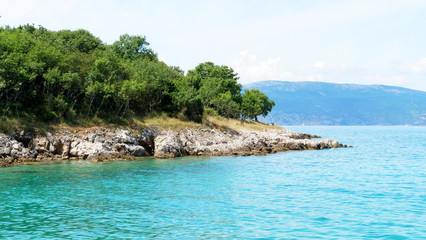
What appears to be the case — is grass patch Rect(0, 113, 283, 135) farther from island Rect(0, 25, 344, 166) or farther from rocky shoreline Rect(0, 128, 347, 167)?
rocky shoreline Rect(0, 128, 347, 167)

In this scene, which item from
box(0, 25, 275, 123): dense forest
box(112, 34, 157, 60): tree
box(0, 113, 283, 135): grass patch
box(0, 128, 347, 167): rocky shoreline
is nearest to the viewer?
box(0, 128, 347, 167): rocky shoreline

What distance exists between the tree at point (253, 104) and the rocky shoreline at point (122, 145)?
47.8 m

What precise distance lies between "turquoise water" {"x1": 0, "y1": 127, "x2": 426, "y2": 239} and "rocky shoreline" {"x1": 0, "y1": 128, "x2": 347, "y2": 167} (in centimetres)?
709

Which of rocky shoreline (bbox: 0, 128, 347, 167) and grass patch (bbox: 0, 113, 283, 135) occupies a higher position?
grass patch (bbox: 0, 113, 283, 135)

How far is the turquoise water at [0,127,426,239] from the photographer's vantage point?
1823 cm

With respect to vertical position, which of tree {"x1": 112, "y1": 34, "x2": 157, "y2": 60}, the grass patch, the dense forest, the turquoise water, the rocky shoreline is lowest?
the turquoise water

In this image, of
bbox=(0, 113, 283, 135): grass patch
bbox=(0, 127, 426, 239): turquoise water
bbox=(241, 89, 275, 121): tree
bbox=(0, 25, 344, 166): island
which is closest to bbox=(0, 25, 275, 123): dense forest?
bbox=(0, 25, 344, 166): island

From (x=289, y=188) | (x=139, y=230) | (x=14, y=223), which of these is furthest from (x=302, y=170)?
(x=14, y=223)

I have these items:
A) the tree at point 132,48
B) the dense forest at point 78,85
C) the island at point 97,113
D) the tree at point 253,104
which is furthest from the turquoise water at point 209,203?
the tree at point 253,104

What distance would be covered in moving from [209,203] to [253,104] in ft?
339

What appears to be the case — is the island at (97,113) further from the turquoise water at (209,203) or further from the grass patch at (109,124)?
the turquoise water at (209,203)

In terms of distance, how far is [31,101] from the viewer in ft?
181

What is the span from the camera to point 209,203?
81.5 feet

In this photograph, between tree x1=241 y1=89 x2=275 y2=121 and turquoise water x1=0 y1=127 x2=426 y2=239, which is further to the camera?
tree x1=241 y1=89 x2=275 y2=121
